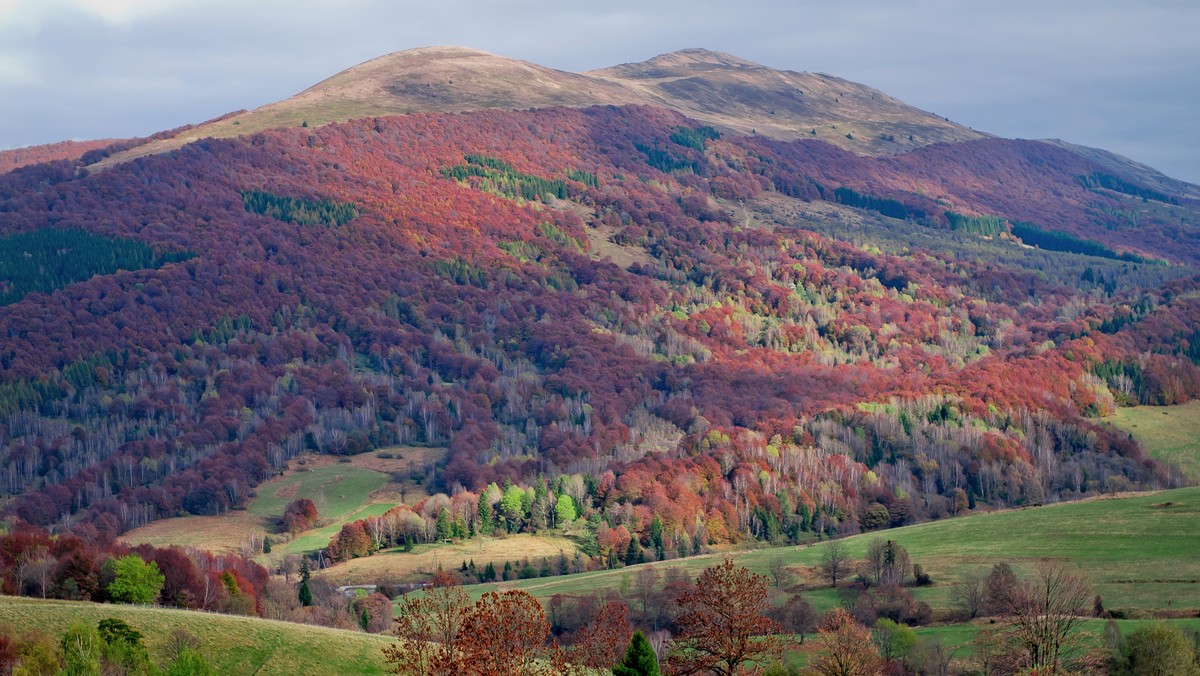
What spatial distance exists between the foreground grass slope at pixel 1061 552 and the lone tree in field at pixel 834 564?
1152 millimetres

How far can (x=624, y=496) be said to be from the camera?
185 meters

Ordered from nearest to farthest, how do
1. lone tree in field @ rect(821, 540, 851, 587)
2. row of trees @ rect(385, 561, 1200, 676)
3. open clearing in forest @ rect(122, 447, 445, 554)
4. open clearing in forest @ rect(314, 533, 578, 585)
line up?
1. row of trees @ rect(385, 561, 1200, 676)
2. lone tree in field @ rect(821, 540, 851, 587)
3. open clearing in forest @ rect(314, 533, 578, 585)
4. open clearing in forest @ rect(122, 447, 445, 554)

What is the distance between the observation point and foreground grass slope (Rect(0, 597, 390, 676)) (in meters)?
71.1

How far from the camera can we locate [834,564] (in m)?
128

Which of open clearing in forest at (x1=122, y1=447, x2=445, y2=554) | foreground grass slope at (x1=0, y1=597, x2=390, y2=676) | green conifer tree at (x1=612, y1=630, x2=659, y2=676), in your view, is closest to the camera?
green conifer tree at (x1=612, y1=630, x2=659, y2=676)

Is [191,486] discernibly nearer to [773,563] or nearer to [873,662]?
[773,563]

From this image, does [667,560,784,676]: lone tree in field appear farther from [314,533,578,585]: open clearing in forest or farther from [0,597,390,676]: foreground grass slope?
[314,533,578,585]: open clearing in forest

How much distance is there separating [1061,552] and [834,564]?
21.9 meters

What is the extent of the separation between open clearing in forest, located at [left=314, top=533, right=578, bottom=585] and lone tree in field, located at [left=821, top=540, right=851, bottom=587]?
38.1 metres

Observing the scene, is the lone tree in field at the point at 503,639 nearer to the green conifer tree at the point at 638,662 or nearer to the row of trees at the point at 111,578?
the green conifer tree at the point at 638,662


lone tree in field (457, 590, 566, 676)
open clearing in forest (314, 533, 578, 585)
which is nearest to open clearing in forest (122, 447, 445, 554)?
open clearing in forest (314, 533, 578, 585)

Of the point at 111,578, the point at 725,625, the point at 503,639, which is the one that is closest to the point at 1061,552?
the point at 725,625

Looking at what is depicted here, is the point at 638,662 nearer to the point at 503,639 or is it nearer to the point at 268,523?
the point at 503,639

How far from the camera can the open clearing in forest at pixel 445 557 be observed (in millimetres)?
154125
